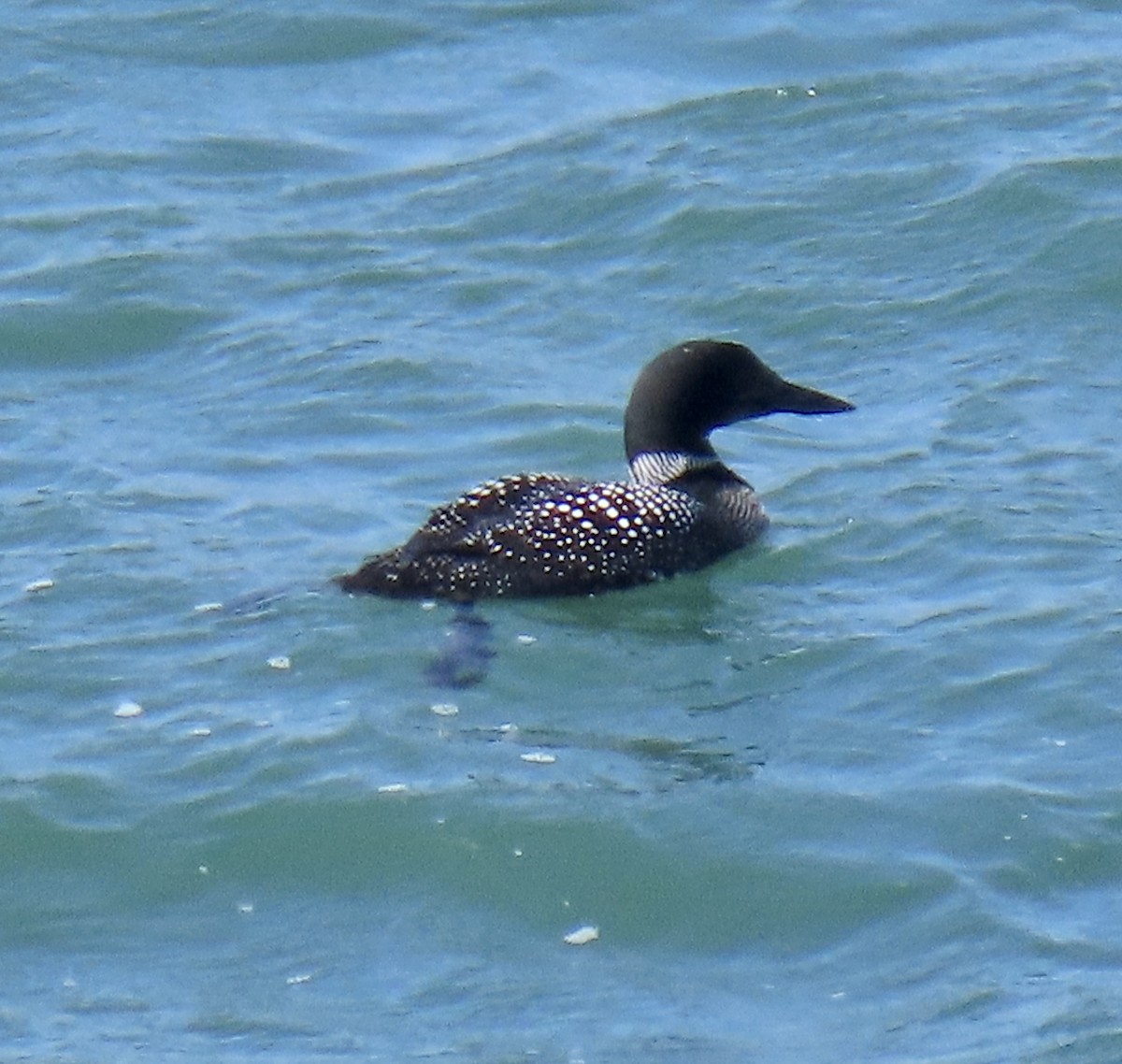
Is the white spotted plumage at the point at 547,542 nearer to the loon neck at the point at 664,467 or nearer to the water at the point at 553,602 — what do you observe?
the water at the point at 553,602

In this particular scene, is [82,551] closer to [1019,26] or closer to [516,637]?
[516,637]

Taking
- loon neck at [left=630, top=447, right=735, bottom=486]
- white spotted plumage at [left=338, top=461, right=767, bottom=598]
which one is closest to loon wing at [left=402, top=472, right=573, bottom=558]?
white spotted plumage at [left=338, top=461, right=767, bottom=598]

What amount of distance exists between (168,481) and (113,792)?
2299 millimetres

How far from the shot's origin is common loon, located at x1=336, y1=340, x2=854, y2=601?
8.00 m

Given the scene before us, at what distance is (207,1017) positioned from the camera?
598 centimetres

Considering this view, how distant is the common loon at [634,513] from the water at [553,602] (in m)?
0.11

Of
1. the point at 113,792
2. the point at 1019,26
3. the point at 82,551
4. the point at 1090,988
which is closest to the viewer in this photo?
the point at 1090,988

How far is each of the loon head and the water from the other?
32 cm

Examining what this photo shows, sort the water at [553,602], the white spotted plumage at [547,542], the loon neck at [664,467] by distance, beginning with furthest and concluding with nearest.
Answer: the loon neck at [664,467]
the white spotted plumage at [547,542]
the water at [553,602]

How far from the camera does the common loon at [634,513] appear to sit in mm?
7996

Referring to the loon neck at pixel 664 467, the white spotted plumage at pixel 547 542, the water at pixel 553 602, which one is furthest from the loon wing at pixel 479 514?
the loon neck at pixel 664 467

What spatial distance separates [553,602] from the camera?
8.10m

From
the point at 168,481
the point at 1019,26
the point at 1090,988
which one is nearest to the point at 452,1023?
the point at 1090,988

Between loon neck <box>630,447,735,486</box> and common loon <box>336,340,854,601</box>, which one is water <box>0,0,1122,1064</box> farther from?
loon neck <box>630,447,735,486</box>
